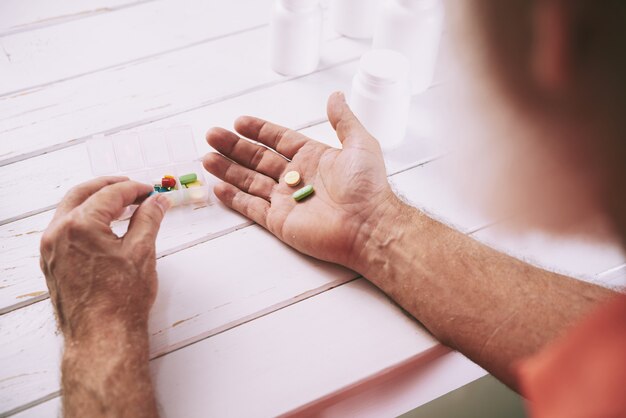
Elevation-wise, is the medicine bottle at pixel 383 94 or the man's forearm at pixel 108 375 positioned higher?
the medicine bottle at pixel 383 94

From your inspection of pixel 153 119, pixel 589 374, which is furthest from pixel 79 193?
pixel 589 374

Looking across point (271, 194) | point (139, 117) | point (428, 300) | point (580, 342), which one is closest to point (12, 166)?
point (139, 117)

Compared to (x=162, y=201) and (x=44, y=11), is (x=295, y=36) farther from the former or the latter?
(x=44, y=11)

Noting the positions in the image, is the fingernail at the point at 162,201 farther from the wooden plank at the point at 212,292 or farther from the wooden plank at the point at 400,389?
the wooden plank at the point at 400,389

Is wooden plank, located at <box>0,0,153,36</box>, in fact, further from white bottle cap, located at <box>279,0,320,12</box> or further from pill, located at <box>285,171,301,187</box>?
pill, located at <box>285,171,301,187</box>

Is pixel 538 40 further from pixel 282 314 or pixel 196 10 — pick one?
pixel 196 10

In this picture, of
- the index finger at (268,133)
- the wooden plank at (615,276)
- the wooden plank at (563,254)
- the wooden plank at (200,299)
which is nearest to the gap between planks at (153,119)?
the index finger at (268,133)
